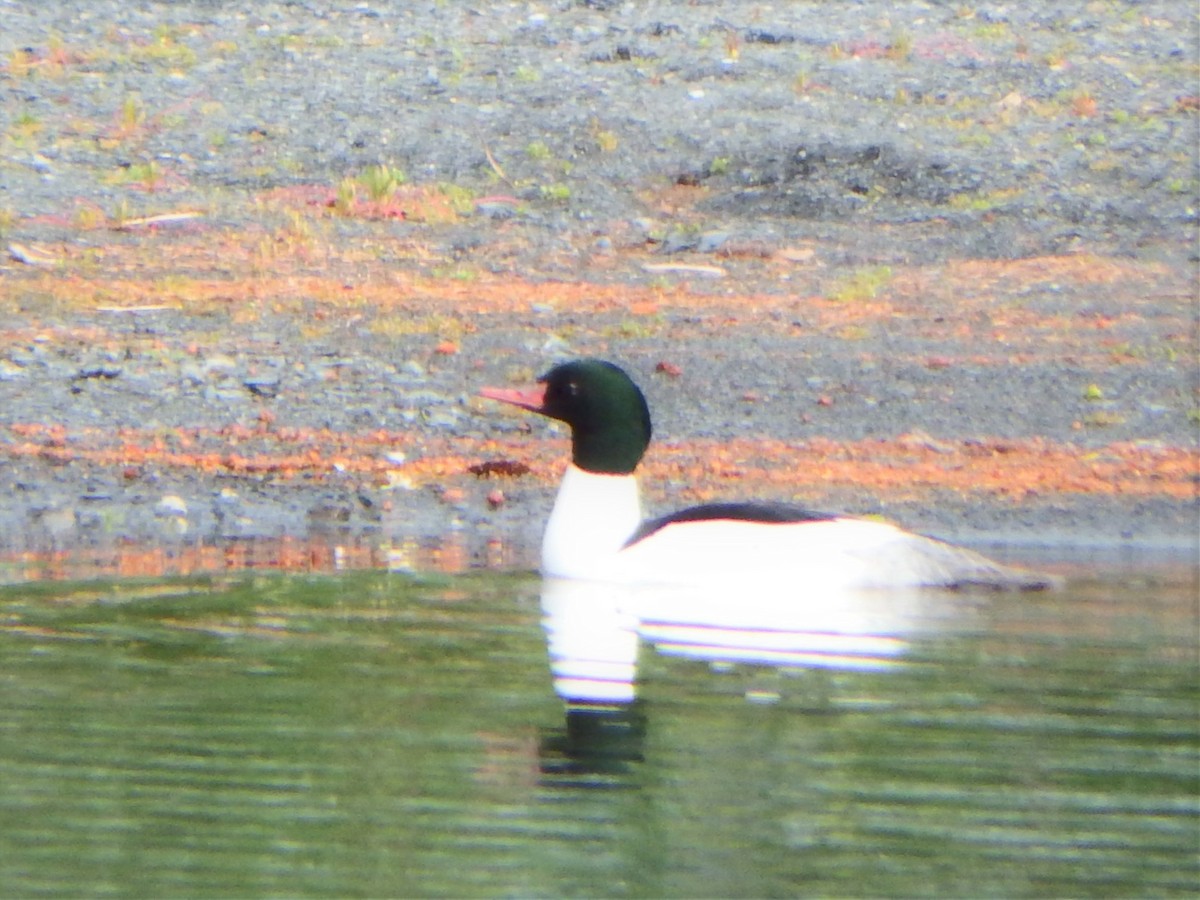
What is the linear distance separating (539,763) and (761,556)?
143 inches

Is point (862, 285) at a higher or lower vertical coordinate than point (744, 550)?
lower

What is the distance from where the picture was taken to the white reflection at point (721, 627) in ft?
24.7

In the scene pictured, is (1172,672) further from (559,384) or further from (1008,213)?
(1008,213)

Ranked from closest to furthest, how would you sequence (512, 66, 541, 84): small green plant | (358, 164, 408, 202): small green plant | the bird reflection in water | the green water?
the green water
the bird reflection in water
(358, 164, 408, 202): small green plant
(512, 66, 541, 84): small green plant

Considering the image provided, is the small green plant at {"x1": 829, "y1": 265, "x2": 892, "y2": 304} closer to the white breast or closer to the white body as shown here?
the white breast

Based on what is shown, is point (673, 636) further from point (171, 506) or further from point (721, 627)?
point (171, 506)

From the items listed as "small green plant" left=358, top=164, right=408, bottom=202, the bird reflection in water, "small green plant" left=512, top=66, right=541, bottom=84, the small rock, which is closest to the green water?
the bird reflection in water

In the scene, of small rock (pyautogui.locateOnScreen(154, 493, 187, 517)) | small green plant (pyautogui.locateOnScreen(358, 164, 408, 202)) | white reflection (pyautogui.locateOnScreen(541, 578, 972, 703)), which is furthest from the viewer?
small green plant (pyautogui.locateOnScreen(358, 164, 408, 202))

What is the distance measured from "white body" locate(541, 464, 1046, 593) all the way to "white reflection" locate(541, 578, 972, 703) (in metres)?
0.07

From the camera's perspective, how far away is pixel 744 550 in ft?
31.3

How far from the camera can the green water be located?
16.6 feet

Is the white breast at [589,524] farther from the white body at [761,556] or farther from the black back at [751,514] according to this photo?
the black back at [751,514]

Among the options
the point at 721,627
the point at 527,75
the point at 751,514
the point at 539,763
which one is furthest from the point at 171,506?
the point at 527,75

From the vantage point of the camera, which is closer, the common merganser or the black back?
the black back
